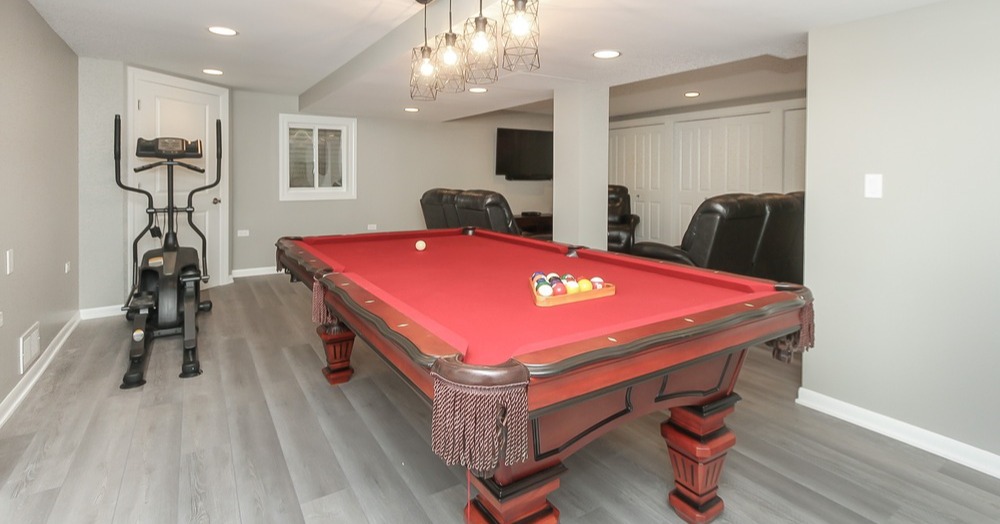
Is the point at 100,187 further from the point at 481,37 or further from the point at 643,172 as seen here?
the point at 643,172

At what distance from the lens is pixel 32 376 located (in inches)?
116

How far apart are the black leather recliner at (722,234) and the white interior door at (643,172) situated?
4454mm

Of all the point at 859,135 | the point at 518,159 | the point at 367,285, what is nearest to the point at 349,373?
the point at 367,285

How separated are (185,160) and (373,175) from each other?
229 centimetres

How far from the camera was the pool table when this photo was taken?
3.58ft

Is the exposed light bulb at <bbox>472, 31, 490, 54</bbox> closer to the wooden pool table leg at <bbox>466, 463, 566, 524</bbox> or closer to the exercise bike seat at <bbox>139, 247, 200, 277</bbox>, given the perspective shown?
the wooden pool table leg at <bbox>466, 463, 566, 524</bbox>

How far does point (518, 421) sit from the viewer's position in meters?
1.08

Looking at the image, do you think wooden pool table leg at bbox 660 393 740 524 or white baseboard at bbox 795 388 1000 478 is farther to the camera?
white baseboard at bbox 795 388 1000 478

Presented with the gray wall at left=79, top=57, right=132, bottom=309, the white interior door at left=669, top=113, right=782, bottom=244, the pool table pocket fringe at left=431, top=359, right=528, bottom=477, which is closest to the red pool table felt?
the pool table pocket fringe at left=431, top=359, right=528, bottom=477

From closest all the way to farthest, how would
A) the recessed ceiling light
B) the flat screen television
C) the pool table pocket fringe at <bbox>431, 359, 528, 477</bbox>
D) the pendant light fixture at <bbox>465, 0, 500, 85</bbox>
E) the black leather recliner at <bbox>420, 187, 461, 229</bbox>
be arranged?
the pool table pocket fringe at <bbox>431, 359, 528, 477</bbox> → the pendant light fixture at <bbox>465, 0, 500, 85</bbox> → the recessed ceiling light → the black leather recliner at <bbox>420, 187, 461, 229</bbox> → the flat screen television

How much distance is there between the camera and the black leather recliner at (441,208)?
518 cm

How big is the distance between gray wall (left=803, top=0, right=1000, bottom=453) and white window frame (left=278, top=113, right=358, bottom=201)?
543cm

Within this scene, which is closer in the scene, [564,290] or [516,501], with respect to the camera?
[516,501]

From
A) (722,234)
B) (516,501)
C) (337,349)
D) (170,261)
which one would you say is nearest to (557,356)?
(516,501)
